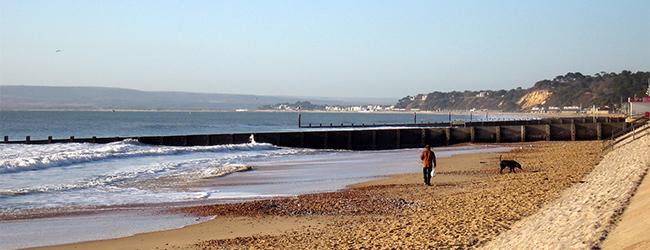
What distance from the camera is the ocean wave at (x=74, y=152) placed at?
20.0 metres

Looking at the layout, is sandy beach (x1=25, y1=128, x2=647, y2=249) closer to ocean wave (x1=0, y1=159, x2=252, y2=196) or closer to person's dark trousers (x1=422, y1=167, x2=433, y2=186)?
person's dark trousers (x1=422, y1=167, x2=433, y2=186)

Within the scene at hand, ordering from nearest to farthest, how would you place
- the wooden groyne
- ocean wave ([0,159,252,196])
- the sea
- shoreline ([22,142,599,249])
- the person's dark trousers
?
shoreline ([22,142,599,249]) → the sea → the person's dark trousers → ocean wave ([0,159,252,196]) → the wooden groyne

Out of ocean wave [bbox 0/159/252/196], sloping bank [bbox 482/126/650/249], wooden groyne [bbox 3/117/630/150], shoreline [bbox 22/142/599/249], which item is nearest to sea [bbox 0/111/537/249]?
ocean wave [bbox 0/159/252/196]

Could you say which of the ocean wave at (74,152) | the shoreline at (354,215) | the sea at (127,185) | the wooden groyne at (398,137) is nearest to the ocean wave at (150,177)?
the sea at (127,185)

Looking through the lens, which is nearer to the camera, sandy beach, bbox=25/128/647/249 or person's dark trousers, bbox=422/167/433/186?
sandy beach, bbox=25/128/647/249

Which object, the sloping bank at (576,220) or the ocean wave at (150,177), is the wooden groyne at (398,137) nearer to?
the ocean wave at (150,177)

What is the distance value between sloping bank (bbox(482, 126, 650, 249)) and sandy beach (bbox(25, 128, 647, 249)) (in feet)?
0.46

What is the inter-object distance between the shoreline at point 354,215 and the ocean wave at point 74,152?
11239 millimetres

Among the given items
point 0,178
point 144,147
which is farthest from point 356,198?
point 144,147

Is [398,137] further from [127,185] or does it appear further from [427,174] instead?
[127,185]

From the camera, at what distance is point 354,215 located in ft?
34.4

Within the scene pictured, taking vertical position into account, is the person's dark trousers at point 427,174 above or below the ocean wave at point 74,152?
above

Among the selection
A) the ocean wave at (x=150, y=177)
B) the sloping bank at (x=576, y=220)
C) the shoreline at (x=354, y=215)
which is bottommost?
the ocean wave at (x=150, y=177)

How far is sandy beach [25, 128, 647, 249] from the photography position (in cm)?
819
